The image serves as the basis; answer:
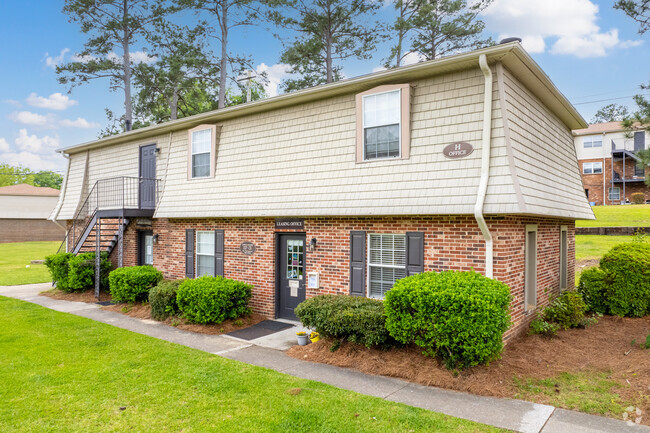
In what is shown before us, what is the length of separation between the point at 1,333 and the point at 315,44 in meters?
16.9

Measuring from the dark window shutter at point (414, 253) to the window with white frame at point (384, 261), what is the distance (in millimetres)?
112

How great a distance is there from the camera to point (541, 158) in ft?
26.3

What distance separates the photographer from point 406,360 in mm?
6191

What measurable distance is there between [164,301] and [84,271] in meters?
5.01

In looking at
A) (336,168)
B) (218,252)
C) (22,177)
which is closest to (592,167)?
(336,168)

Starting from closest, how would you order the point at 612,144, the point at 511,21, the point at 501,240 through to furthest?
the point at 501,240 < the point at 511,21 < the point at 612,144

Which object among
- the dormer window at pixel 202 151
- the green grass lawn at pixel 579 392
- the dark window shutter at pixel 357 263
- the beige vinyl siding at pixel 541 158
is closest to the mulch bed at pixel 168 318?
Answer: the dark window shutter at pixel 357 263

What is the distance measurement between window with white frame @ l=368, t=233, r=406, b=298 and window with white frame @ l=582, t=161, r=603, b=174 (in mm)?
35439

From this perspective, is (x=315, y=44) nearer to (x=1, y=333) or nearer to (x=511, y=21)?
(x=511, y=21)

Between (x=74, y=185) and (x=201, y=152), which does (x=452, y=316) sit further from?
(x=74, y=185)

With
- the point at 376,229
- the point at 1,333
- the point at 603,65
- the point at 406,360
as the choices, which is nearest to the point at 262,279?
the point at 376,229

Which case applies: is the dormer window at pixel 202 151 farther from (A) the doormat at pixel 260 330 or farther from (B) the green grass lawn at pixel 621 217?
(B) the green grass lawn at pixel 621 217

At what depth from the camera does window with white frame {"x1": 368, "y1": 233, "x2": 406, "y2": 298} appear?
7.71 m

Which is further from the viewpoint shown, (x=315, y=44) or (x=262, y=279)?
(x=315, y=44)
